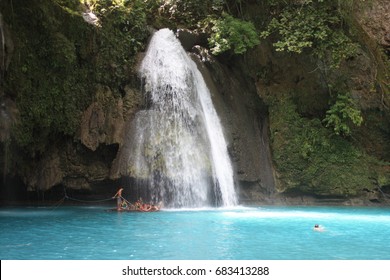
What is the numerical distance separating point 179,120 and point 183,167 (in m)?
1.89

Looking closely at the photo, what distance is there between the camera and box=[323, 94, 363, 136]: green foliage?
17.3 m

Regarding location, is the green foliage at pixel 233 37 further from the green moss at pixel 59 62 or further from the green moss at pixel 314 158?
the green moss at pixel 59 62

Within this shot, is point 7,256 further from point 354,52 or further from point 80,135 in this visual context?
point 354,52

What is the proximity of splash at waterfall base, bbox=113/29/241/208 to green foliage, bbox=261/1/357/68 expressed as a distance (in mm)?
3738

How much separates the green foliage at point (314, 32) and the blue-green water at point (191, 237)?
23.6 feet

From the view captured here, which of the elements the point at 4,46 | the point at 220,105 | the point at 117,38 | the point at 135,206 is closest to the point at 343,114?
the point at 220,105

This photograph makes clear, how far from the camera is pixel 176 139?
52.5 feet

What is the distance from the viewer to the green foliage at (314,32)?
17.0 m

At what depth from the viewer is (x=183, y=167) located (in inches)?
615

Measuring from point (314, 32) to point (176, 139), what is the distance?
704 centimetres

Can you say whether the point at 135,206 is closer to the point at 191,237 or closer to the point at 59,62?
the point at 59,62

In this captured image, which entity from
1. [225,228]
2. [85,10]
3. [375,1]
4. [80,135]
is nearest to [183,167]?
[80,135]

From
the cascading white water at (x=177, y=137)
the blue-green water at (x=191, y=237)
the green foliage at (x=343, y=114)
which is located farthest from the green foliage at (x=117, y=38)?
the green foliage at (x=343, y=114)

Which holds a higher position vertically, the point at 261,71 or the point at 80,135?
the point at 261,71
